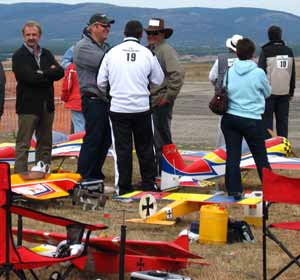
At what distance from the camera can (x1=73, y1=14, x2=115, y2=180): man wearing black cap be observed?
1023 centimetres

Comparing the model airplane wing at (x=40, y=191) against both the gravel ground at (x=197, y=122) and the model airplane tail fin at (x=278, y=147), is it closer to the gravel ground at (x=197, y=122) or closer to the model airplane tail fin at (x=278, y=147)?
the model airplane tail fin at (x=278, y=147)

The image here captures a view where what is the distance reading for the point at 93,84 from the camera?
33.6 ft

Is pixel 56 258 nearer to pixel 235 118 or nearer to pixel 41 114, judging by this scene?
pixel 235 118

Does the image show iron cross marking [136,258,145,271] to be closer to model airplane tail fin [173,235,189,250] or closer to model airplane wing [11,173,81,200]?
model airplane tail fin [173,235,189,250]

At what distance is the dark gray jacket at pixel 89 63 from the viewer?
10227 millimetres

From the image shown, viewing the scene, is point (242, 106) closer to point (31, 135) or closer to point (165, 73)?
point (165, 73)

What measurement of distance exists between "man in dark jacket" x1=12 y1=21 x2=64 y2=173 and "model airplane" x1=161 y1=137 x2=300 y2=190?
135 centimetres

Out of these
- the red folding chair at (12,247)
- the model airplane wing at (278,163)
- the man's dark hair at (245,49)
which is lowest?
the model airplane wing at (278,163)

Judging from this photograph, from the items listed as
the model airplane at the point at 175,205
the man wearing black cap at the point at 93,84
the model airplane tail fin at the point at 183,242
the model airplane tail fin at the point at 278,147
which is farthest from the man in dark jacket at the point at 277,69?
the model airplane tail fin at the point at 183,242

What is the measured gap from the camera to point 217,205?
822cm

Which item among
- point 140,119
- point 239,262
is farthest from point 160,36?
point 239,262

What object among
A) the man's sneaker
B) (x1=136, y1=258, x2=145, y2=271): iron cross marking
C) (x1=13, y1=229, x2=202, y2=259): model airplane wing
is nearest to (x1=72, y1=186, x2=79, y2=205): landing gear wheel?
the man's sneaker

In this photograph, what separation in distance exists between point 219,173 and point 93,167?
57.4 inches

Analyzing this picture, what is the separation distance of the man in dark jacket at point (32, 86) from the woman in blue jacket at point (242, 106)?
6.79ft
